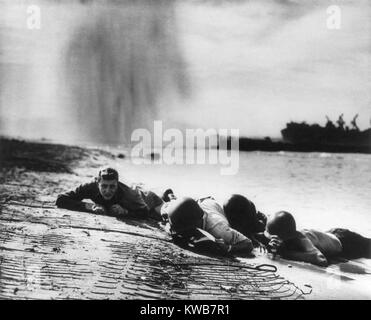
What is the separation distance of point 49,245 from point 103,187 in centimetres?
147

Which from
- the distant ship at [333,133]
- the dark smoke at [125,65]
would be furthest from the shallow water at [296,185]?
the dark smoke at [125,65]

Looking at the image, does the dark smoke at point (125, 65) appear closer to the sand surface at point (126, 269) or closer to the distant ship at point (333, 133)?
the sand surface at point (126, 269)

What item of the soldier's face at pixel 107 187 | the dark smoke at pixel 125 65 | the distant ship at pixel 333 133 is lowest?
the soldier's face at pixel 107 187

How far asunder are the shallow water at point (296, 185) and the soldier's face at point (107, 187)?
3140 mm

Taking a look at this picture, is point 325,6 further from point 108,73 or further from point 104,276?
point 104,276

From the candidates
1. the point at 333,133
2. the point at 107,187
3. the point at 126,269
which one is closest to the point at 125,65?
the point at 107,187

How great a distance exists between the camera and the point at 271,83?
657 cm

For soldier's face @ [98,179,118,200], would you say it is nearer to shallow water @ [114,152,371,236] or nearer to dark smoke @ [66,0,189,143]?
dark smoke @ [66,0,189,143]

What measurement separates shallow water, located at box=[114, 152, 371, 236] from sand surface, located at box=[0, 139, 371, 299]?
2.14 meters

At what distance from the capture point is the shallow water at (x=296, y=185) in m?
7.12
